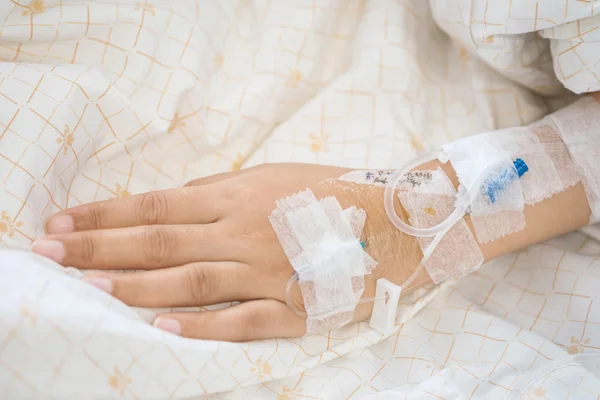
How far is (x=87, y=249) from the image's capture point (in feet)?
3.08

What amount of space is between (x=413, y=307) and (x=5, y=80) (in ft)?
2.80

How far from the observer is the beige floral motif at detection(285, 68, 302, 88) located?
1236mm

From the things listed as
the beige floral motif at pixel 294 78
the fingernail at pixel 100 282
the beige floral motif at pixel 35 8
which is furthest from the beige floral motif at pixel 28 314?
the beige floral motif at pixel 294 78

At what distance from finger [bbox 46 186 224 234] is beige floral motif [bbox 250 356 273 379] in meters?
0.27

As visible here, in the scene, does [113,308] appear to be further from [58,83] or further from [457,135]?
[457,135]

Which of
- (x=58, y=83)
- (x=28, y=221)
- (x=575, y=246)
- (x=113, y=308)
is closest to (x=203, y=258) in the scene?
(x=113, y=308)

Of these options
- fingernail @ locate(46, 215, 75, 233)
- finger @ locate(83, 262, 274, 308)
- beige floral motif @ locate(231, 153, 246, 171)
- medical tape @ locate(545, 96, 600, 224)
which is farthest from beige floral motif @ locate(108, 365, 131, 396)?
medical tape @ locate(545, 96, 600, 224)

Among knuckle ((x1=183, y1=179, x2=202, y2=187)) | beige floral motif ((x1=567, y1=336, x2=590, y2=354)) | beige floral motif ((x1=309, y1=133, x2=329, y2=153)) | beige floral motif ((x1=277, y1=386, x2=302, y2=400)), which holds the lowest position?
beige floral motif ((x1=567, y1=336, x2=590, y2=354))

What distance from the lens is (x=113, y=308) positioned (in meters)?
0.89

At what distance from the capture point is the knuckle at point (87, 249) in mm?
937

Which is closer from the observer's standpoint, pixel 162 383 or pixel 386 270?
pixel 162 383

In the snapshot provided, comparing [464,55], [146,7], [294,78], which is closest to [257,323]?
[294,78]

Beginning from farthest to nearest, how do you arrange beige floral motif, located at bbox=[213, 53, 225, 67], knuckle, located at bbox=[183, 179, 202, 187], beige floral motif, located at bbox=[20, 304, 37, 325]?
beige floral motif, located at bbox=[213, 53, 225, 67], knuckle, located at bbox=[183, 179, 202, 187], beige floral motif, located at bbox=[20, 304, 37, 325]

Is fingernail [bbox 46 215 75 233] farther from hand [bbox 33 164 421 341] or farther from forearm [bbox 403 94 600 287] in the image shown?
forearm [bbox 403 94 600 287]
